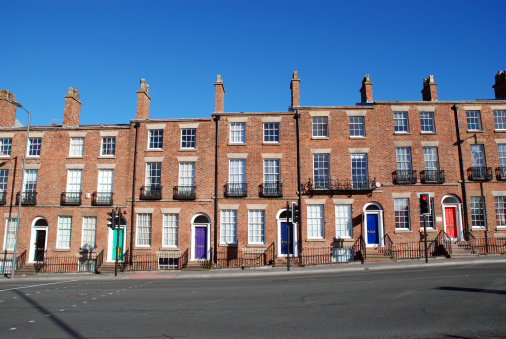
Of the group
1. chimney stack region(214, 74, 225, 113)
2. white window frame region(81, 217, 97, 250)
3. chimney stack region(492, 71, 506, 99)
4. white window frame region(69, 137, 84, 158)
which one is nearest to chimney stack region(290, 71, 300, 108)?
chimney stack region(214, 74, 225, 113)

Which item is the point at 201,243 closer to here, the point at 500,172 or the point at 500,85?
the point at 500,172

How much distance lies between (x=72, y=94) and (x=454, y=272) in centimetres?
2824

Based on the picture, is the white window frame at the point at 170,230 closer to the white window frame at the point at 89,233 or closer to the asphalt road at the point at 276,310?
the white window frame at the point at 89,233

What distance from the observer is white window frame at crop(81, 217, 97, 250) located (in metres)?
25.9

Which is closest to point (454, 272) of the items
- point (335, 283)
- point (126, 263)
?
point (335, 283)

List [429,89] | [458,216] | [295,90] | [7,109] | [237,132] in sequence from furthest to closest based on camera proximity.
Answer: [7,109]
[429,89]
[295,90]
[237,132]
[458,216]

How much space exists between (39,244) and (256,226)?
15783 millimetres

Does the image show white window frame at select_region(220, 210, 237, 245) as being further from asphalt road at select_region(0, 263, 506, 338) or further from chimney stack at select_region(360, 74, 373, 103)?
chimney stack at select_region(360, 74, 373, 103)

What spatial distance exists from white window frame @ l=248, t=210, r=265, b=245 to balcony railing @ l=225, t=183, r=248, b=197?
1.46 meters

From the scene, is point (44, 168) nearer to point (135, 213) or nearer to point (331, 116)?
point (135, 213)

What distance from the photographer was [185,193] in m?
25.7

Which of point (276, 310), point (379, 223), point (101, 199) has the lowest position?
point (276, 310)

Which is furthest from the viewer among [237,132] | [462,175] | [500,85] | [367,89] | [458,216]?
[500,85]

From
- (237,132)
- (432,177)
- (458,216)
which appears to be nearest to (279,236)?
(237,132)
